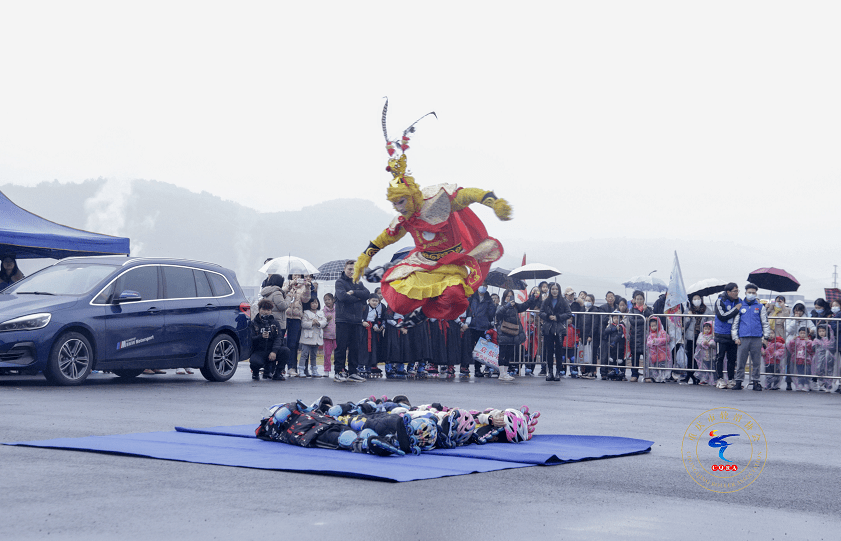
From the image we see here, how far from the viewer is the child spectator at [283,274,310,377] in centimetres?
1788

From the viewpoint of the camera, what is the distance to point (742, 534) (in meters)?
4.68

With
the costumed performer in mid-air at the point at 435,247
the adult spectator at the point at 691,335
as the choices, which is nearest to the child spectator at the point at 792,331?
the adult spectator at the point at 691,335

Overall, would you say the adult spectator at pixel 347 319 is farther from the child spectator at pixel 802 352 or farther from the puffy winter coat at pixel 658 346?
the child spectator at pixel 802 352

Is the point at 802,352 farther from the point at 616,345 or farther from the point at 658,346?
the point at 616,345

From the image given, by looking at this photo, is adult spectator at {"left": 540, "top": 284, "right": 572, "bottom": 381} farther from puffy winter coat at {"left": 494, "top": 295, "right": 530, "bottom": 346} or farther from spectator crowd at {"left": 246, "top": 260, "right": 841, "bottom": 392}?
puffy winter coat at {"left": 494, "top": 295, "right": 530, "bottom": 346}

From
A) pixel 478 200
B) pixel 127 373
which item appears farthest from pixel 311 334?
pixel 478 200

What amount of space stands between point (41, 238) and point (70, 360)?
4.80 metres

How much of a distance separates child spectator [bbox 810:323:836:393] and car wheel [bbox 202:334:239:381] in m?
10.2

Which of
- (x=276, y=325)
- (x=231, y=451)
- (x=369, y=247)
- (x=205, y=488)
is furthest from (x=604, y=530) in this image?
(x=276, y=325)

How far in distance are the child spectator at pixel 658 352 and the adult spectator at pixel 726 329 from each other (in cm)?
138

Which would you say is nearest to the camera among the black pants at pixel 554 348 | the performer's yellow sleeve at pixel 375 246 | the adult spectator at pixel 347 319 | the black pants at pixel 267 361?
the performer's yellow sleeve at pixel 375 246

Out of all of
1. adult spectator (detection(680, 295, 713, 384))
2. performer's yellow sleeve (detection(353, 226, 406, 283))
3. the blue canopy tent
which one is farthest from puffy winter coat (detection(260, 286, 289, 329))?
adult spectator (detection(680, 295, 713, 384))

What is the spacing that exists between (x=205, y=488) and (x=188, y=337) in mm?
9686

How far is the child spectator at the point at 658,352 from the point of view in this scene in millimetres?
18906
